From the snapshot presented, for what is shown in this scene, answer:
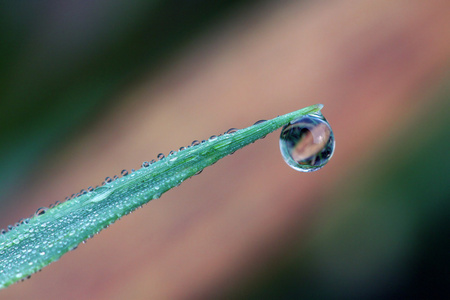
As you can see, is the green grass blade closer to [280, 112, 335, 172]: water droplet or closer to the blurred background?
[280, 112, 335, 172]: water droplet

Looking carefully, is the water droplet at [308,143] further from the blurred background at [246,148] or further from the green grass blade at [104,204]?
the blurred background at [246,148]

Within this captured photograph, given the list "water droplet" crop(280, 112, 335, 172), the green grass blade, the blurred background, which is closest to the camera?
the green grass blade

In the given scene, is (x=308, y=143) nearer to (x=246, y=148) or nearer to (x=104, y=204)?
(x=104, y=204)

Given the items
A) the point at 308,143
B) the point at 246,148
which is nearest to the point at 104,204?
the point at 308,143

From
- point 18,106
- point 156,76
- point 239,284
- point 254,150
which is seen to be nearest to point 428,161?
point 254,150

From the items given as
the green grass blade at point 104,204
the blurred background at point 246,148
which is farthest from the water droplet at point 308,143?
the blurred background at point 246,148

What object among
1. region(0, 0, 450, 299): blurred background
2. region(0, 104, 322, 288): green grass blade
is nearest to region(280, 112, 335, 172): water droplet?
region(0, 104, 322, 288): green grass blade
